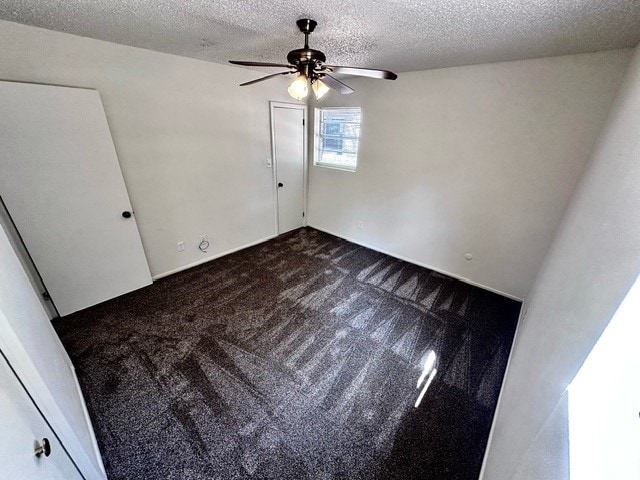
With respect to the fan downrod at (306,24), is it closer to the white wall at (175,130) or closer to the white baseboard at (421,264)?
the white wall at (175,130)

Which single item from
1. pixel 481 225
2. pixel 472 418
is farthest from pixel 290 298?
pixel 481 225

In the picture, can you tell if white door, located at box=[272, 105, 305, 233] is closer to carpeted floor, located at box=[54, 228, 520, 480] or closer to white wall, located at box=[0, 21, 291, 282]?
white wall, located at box=[0, 21, 291, 282]

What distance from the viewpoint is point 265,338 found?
2254 mm

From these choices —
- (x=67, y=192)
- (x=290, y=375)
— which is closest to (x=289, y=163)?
(x=67, y=192)

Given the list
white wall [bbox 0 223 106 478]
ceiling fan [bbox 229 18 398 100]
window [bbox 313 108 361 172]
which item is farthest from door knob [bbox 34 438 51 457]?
window [bbox 313 108 361 172]

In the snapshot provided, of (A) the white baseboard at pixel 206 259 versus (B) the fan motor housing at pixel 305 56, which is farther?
(A) the white baseboard at pixel 206 259

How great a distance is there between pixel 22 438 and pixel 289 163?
3.78 meters

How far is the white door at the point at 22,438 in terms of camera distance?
0.67 meters

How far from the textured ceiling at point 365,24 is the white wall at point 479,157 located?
0.95 feet

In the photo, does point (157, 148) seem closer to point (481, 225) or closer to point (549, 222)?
point (481, 225)

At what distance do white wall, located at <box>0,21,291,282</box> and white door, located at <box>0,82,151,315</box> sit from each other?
0.48 feet

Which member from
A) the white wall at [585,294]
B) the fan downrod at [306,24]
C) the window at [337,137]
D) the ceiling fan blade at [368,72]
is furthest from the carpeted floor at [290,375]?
the fan downrod at [306,24]

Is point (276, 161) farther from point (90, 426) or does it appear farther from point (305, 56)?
point (90, 426)

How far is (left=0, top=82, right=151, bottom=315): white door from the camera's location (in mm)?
1964
